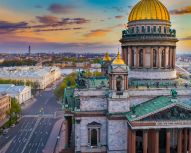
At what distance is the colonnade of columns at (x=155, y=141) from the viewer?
50938 mm

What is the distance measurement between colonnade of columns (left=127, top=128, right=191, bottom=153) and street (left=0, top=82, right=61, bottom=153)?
2895 cm

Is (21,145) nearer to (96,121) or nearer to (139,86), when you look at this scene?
(96,121)

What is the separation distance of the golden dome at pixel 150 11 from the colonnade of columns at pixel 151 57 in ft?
17.8

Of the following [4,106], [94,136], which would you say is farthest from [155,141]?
[4,106]

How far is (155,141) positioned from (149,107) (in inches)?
202

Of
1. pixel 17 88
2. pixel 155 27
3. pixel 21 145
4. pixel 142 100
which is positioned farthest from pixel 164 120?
pixel 17 88

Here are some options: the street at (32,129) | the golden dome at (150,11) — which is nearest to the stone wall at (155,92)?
the golden dome at (150,11)

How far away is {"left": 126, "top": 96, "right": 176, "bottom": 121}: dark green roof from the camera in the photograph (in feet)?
165

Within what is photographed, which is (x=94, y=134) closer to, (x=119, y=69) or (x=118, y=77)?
(x=118, y=77)

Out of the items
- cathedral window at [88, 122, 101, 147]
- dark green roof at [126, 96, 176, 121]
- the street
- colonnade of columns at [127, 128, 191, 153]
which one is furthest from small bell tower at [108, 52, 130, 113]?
the street

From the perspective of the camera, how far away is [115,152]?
55062 millimetres

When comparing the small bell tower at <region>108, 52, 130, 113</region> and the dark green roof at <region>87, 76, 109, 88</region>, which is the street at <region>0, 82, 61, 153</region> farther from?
the small bell tower at <region>108, 52, 130, 113</region>

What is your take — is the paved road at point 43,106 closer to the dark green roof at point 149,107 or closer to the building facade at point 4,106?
the building facade at point 4,106

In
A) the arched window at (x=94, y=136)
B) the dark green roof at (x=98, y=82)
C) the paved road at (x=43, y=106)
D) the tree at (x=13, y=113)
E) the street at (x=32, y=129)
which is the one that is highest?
the dark green roof at (x=98, y=82)
